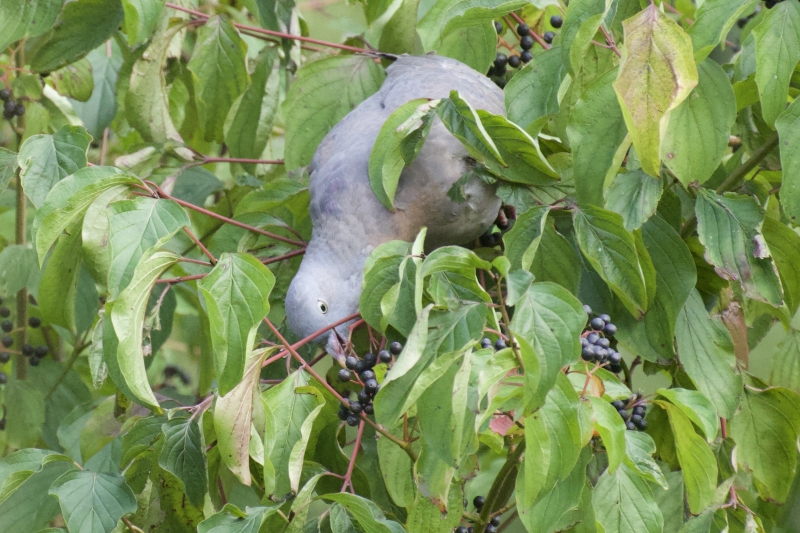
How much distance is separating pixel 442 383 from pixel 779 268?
49 centimetres

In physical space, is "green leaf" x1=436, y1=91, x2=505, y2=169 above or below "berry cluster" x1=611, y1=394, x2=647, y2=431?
above

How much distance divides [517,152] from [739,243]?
24 centimetres

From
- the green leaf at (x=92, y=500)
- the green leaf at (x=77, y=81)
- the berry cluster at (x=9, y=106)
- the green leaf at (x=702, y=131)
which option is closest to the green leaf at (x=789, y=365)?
the green leaf at (x=702, y=131)

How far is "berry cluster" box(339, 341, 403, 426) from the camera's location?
0.84m

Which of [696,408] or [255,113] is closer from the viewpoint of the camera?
[696,408]

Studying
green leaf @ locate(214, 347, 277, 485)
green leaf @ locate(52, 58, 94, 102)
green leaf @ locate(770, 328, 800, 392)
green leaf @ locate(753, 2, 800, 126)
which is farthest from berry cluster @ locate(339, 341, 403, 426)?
green leaf @ locate(52, 58, 94, 102)

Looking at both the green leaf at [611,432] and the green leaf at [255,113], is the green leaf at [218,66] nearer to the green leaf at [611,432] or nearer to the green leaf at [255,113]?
the green leaf at [255,113]

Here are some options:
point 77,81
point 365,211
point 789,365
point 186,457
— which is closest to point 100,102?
point 77,81

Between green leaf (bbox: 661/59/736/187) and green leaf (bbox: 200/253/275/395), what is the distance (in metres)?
0.42

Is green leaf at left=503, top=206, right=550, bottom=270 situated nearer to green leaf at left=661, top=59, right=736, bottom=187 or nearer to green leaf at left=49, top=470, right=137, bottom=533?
green leaf at left=661, top=59, right=736, bottom=187

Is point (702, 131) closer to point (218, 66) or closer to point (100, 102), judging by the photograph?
point (218, 66)

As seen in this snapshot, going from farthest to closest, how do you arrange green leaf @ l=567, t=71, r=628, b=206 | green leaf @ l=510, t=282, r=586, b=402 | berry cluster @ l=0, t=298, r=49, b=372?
1. berry cluster @ l=0, t=298, r=49, b=372
2. green leaf @ l=567, t=71, r=628, b=206
3. green leaf @ l=510, t=282, r=586, b=402

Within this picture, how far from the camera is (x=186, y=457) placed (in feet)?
2.84

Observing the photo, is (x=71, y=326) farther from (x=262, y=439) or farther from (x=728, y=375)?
(x=728, y=375)
